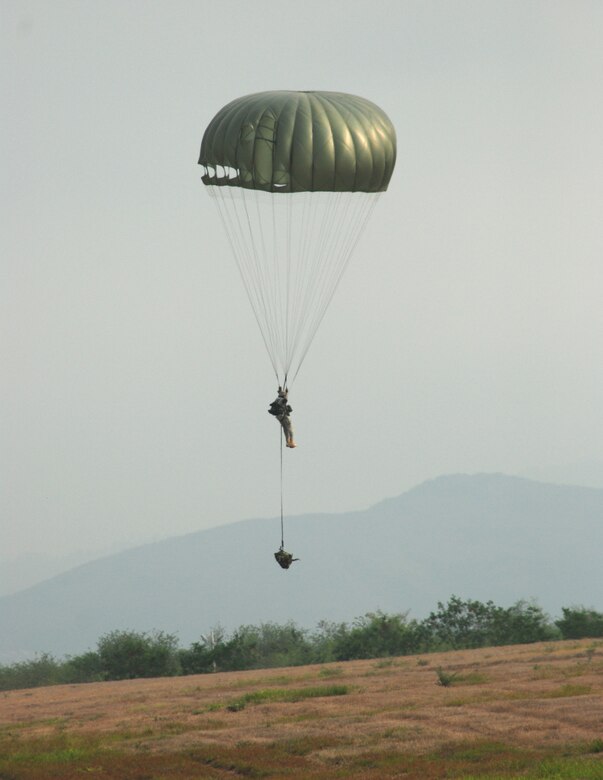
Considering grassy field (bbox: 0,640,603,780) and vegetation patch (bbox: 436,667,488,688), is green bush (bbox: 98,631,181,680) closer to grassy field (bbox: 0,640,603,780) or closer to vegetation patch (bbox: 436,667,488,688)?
grassy field (bbox: 0,640,603,780)

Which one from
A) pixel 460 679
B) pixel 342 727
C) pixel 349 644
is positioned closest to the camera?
pixel 342 727

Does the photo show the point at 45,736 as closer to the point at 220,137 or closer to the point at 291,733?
the point at 291,733

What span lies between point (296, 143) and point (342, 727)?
18.6m

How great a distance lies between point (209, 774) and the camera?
33.0m

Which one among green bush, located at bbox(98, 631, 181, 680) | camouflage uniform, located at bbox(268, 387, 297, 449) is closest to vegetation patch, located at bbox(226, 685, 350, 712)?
camouflage uniform, located at bbox(268, 387, 297, 449)

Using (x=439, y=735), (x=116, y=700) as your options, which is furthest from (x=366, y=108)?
(x=116, y=700)

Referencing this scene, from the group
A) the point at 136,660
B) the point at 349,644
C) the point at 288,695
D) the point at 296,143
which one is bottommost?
the point at 288,695

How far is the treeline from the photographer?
76.9 m

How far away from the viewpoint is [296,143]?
3959 cm

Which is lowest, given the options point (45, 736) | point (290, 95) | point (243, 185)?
point (45, 736)

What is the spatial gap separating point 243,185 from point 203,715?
62.6 feet

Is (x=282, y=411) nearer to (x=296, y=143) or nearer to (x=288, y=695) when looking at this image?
(x=296, y=143)

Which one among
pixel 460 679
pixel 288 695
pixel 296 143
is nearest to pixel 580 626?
pixel 460 679

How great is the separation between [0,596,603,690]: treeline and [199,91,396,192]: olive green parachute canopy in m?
40.4
